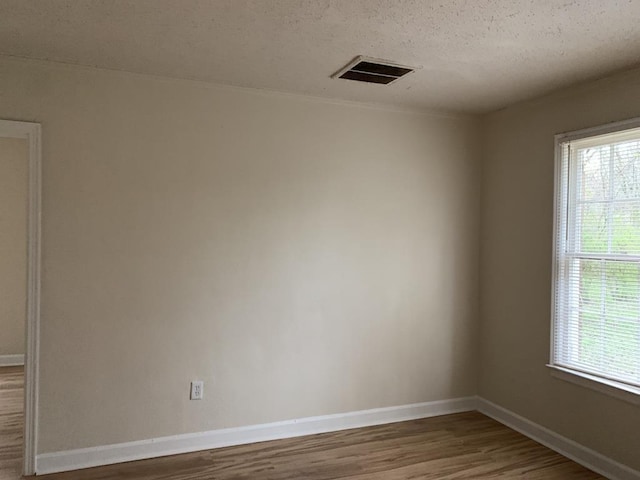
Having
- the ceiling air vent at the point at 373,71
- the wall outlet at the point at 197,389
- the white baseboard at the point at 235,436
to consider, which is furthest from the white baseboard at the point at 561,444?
the ceiling air vent at the point at 373,71

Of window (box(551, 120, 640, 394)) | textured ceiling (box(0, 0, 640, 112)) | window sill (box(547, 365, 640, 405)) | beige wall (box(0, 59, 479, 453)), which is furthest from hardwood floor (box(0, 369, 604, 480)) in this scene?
textured ceiling (box(0, 0, 640, 112))

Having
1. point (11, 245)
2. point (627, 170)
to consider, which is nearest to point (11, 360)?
point (11, 245)

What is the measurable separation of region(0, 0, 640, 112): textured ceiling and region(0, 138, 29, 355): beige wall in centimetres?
292

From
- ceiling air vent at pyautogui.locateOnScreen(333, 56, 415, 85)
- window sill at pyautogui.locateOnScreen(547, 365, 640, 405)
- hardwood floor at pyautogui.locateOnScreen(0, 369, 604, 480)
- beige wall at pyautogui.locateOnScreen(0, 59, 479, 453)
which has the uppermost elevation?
ceiling air vent at pyautogui.locateOnScreen(333, 56, 415, 85)

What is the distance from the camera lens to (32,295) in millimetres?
2939

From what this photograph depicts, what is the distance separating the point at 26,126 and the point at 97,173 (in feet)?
1.49

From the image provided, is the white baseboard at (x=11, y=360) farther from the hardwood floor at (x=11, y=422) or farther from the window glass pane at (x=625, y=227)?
the window glass pane at (x=625, y=227)

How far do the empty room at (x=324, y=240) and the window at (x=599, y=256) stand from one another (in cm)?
1

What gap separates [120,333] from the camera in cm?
315

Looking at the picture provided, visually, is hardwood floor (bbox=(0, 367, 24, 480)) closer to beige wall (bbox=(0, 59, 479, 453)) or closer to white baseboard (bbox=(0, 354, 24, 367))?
white baseboard (bbox=(0, 354, 24, 367))

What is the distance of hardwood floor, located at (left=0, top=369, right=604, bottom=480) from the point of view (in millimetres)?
3000

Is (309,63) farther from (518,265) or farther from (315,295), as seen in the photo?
(518,265)

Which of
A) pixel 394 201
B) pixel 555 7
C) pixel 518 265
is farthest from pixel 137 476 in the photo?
pixel 555 7

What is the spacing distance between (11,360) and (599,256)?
554cm
